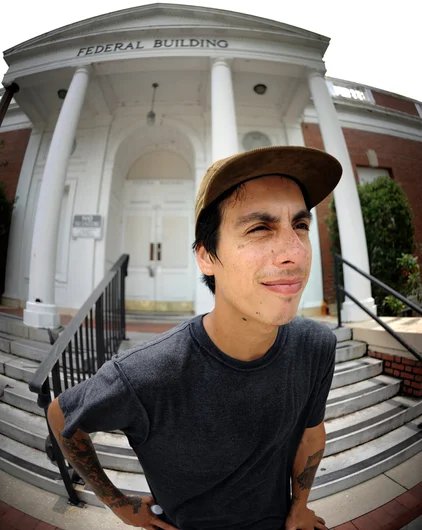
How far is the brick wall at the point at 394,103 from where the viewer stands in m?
0.96

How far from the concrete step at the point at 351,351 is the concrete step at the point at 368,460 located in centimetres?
61

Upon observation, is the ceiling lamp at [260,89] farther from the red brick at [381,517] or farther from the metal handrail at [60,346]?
the red brick at [381,517]

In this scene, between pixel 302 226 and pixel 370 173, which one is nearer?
pixel 302 226

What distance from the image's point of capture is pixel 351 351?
1.62 metres

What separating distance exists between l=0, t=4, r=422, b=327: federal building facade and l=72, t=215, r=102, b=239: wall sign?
19mm

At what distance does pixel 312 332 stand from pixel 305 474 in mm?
457

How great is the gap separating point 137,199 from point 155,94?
1.96 meters

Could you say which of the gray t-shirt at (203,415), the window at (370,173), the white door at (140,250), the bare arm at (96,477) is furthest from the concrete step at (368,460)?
the white door at (140,250)

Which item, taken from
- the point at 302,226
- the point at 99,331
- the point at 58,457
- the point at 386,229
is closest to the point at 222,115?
the point at 386,229

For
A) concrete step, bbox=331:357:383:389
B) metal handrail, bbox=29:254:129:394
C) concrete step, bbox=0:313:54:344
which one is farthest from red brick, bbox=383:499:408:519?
concrete step, bbox=0:313:54:344

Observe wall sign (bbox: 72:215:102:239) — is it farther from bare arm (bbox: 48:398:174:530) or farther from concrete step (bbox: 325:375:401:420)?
concrete step (bbox: 325:375:401:420)

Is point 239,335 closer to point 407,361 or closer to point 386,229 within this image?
point 407,361

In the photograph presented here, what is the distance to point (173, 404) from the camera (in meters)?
0.52

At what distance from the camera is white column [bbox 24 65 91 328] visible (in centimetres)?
132
